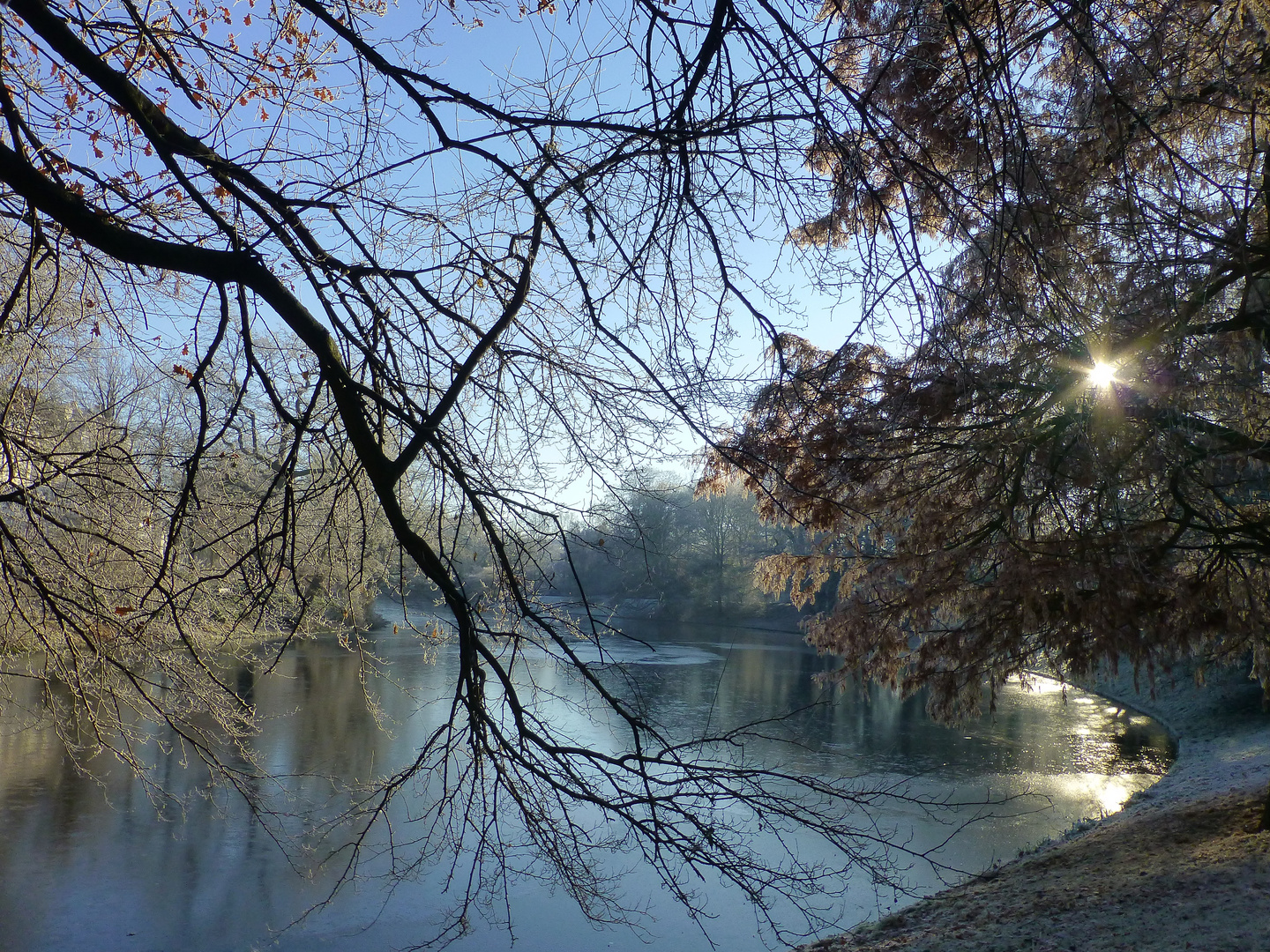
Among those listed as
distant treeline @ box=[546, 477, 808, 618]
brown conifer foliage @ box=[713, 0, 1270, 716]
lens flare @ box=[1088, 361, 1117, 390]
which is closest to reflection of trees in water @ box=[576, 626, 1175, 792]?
distant treeline @ box=[546, 477, 808, 618]

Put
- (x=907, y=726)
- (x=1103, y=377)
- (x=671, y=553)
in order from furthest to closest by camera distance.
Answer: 1. (x=907, y=726)
2. (x=1103, y=377)
3. (x=671, y=553)

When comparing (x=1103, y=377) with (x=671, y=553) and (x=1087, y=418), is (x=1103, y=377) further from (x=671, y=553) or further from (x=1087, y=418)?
(x=671, y=553)

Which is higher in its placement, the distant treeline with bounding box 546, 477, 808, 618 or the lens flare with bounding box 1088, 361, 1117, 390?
the lens flare with bounding box 1088, 361, 1117, 390

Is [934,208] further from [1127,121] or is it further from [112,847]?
[112,847]

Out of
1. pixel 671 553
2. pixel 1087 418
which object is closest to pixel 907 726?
pixel 1087 418

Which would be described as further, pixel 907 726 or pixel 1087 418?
pixel 907 726

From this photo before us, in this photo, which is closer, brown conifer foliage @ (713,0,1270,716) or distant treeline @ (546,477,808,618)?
distant treeline @ (546,477,808,618)

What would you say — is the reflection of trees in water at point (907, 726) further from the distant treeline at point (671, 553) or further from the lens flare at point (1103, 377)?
the lens flare at point (1103, 377)

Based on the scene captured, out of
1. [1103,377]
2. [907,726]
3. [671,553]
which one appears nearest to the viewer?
[671,553]

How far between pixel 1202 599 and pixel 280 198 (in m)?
6.70

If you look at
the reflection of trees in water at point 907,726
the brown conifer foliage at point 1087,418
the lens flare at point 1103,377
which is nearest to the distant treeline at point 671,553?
the brown conifer foliage at point 1087,418

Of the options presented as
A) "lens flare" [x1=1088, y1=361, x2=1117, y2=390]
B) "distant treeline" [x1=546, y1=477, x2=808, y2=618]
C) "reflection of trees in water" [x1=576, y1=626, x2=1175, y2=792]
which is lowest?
"reflection of trees in water" [x1=576, y1=626, x2=1175, y2=792]

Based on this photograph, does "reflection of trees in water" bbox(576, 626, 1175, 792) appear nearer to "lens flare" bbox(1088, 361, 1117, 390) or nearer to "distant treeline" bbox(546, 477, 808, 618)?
"distant treeline" bbox(546, 477, 808, 618)

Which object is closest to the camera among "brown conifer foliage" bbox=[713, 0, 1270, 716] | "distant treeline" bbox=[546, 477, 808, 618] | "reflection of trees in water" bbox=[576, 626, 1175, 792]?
"distant treeline" bbox=[546, 477, 808, 618]
